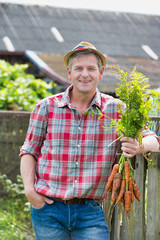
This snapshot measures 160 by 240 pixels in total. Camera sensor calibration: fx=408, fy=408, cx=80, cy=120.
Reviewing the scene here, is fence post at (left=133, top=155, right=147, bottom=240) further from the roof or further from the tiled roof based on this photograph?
the tiled roof

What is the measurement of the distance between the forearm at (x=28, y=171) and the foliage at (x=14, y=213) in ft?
6.03

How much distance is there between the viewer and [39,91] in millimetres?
7949

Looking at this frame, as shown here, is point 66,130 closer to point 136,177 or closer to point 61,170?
point 61,170

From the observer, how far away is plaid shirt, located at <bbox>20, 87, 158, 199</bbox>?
2.88 metres

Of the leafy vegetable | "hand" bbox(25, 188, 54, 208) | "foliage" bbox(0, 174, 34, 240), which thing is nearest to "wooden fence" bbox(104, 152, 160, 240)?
the leafy vegetable

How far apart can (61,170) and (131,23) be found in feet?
73.6

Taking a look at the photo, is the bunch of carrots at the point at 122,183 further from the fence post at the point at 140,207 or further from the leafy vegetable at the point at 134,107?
the fence post at the point at 140,207

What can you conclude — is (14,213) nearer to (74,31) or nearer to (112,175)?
(112,175)

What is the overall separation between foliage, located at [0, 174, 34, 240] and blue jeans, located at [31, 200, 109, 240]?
71.6 inches

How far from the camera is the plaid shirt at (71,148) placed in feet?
9.43

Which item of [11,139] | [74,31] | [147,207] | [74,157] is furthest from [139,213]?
[74,31]

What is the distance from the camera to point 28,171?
9.76ft

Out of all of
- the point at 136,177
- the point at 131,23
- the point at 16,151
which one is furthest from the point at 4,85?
the point at 131,23

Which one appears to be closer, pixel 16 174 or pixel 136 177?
pixel 136 177
